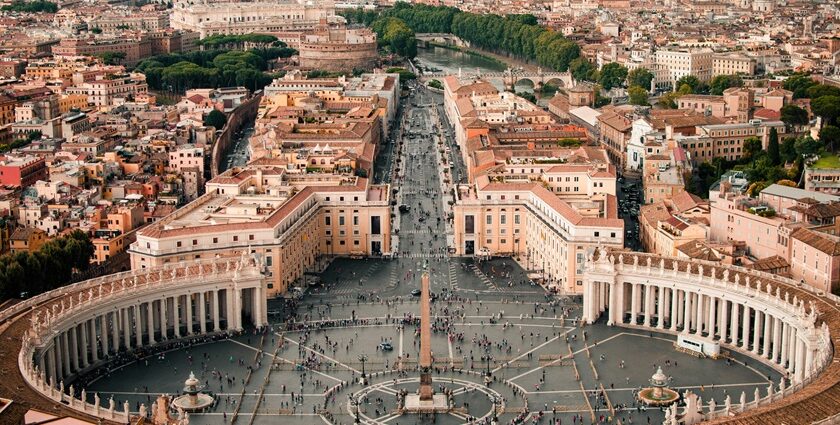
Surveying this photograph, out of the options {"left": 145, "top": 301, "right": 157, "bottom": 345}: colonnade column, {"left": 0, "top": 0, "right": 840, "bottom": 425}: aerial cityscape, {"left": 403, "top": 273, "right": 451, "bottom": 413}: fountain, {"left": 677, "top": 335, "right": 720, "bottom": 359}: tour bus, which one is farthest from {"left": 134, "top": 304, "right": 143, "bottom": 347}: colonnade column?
{"left": 677, "top": 335, "right": 720, "bottom": 359}: tour bus

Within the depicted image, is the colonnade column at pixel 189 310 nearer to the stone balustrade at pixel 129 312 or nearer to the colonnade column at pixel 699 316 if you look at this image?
the stone balustrade at pixel 129 312

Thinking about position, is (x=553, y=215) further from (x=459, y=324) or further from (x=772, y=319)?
(x=772, y=319)

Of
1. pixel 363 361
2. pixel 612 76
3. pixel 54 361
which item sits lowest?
pixel 363 361

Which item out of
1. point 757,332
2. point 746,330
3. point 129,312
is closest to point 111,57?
point 129,312

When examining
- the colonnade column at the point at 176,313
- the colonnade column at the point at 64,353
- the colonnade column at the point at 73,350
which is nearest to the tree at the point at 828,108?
the colonnade column at the point at 176,313

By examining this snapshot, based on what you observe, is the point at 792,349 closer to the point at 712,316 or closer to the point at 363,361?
the point at 712,316
